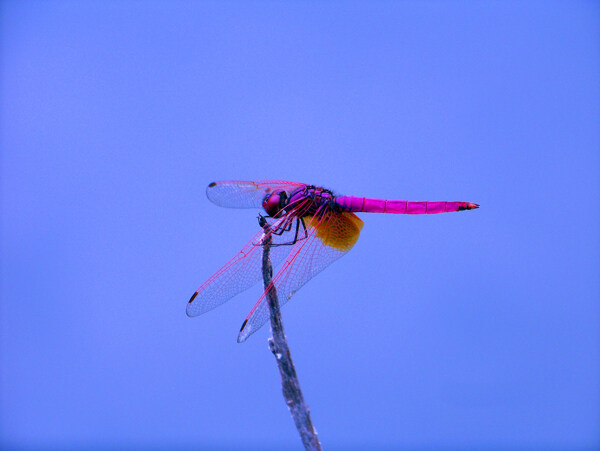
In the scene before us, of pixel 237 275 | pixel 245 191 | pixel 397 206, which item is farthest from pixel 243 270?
pixel 397 206

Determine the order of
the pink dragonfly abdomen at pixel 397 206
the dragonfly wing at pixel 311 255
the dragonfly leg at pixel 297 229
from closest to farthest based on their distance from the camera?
the dragonfly wing at pixel 311 255, the dragonfly leg at pixel 297 229, the pink dragonfly abdomen at pixel 397 206

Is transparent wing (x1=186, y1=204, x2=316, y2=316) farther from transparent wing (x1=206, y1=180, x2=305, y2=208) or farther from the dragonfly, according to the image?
transparent wing (x1=206, y1=180, x2=305, y2=208)

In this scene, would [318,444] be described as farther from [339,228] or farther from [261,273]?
[339,228]

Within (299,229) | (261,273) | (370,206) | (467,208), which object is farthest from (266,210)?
(467,208)

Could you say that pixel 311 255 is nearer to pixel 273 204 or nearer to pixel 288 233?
pixel 288 233

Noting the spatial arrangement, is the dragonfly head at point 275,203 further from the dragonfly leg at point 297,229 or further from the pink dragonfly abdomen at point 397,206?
the pink dragonfly abdomen at point 397,206

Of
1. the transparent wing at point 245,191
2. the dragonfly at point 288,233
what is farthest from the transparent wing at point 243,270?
the transparent wing at point 245,191

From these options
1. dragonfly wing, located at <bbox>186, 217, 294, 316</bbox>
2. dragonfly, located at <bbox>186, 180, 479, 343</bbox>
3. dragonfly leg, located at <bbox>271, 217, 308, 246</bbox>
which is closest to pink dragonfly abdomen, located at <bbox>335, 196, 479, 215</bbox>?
dragonfly, located at <bbox>186, 180, 479, 343</bbox>

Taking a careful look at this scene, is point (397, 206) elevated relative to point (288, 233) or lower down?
elevated
